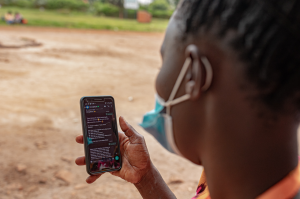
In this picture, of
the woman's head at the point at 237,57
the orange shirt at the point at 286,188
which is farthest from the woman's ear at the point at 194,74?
the orange shirt at the point at 286,188

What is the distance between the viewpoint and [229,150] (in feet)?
2.40

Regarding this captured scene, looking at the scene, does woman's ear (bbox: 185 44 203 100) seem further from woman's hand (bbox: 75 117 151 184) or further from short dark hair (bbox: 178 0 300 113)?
woman's hand (bbox: 75 117 151 184)

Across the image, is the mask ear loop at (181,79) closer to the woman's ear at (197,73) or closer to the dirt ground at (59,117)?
the woman's ear at (197,73)

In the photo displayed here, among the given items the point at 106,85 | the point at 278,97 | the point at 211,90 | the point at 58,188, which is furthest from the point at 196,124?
the point at 106,85

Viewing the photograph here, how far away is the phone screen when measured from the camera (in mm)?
1331

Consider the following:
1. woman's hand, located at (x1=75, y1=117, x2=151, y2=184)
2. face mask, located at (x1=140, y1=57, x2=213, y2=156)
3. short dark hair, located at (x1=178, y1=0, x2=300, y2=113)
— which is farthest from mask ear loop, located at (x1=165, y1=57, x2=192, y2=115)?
woman's hand, located at (x1=75, y1=117, x2=151, y2=184)

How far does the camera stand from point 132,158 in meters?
1.33

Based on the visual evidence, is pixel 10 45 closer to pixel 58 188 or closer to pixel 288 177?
pixel 58 188

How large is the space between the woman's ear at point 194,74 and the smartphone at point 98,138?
75 cm

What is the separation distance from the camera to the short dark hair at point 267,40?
602 millimetres

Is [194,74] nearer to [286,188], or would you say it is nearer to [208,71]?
[208,71]

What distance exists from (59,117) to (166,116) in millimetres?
3383

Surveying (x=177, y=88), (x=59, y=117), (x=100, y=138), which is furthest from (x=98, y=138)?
(x=59, y=117)

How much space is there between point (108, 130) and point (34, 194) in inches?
56.7
